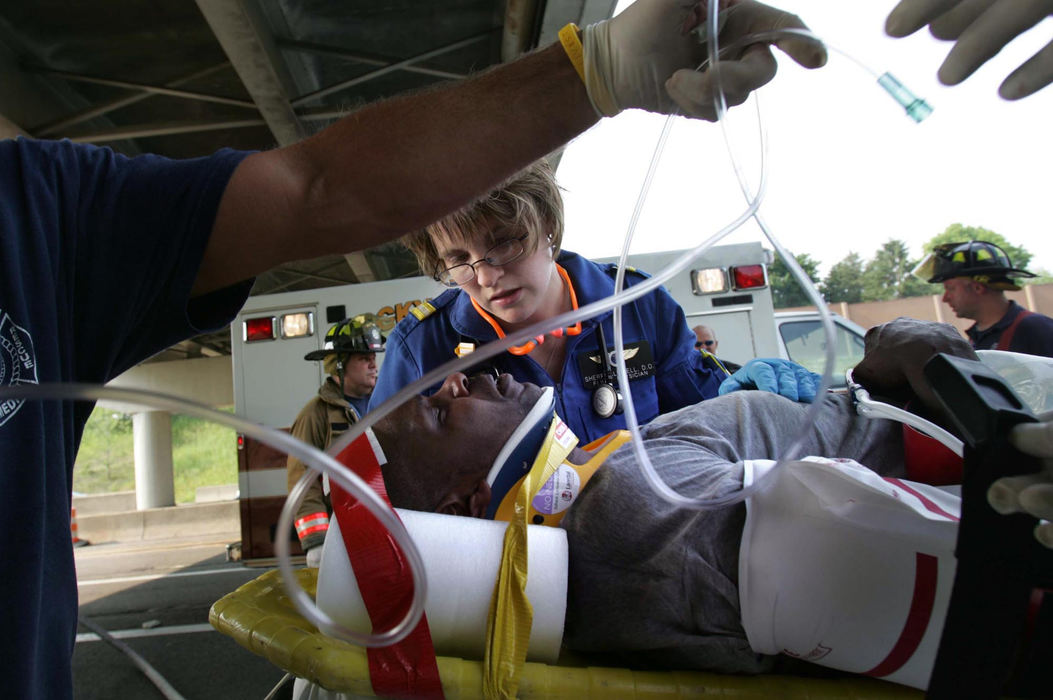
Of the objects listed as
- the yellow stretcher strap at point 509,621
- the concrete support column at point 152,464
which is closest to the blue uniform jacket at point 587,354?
the yellow stretcher strap at point 509,621

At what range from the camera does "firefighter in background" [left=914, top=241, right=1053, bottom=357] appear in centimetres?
382

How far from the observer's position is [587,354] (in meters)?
2.28

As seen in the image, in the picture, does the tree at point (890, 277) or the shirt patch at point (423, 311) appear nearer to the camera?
the shirt patch at point (423, 311)

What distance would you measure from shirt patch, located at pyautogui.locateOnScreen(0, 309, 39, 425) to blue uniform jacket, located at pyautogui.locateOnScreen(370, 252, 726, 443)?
1250 mm

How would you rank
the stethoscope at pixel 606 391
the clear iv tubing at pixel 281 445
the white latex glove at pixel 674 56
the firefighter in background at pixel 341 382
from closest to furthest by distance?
the clear iv tubing at pixel 281 445, the white latex glove at pixel 674 56, the stethoscope at pixel 606 391, the firefighter in background at pixel 341 382

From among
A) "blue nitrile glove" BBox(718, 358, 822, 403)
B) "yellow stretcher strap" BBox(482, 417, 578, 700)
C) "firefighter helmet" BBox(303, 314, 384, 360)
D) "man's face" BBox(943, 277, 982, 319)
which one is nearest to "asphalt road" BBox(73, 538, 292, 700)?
"yellow stretcher strap" BBox(482, 417, 578, 700)

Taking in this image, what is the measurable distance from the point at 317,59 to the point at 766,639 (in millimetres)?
6282

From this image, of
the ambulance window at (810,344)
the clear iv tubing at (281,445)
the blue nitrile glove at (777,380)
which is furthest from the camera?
the ambulance window at (810,344)

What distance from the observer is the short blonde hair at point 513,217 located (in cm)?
199

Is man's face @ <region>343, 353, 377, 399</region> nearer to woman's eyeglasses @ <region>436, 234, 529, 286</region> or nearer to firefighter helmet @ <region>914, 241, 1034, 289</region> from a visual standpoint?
woman's eyeglasses @ <region>436, 234, 529, 286</region>

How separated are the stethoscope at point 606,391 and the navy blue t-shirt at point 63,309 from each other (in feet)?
4.25

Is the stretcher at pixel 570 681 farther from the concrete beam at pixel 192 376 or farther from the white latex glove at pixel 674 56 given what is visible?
the concrete beam at pixel 192 376

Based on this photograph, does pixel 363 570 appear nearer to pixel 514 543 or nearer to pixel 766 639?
pixel 514 543

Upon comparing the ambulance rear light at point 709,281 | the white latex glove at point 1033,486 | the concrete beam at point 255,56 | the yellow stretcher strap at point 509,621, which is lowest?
the yellow stretcher strap at point 509,621
